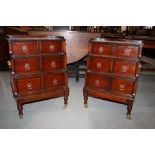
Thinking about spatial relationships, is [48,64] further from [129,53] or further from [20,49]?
[129,53]

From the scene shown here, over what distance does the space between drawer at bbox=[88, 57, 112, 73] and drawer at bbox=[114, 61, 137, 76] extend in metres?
0.10

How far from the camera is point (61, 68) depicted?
267cm

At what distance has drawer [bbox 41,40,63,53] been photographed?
2.43 meters

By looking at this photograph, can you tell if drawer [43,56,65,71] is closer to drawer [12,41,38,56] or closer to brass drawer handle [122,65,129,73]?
drawer [12,41,38,56]

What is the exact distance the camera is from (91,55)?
2.59m

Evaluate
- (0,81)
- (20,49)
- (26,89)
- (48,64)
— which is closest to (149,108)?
(48,64)

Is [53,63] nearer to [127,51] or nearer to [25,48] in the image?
[25,48]

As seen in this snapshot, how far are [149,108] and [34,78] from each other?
1880 mm

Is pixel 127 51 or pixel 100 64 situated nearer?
pixel 127 51

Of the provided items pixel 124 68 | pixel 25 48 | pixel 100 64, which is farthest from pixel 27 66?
pixel 124 68

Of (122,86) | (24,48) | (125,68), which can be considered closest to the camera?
(24,48)

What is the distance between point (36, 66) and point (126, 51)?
1.19 metres

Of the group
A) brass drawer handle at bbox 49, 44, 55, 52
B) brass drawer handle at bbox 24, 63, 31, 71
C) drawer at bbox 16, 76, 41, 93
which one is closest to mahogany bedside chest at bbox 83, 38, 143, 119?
brass drawer handle at bbox 49, 44, 55, 52
